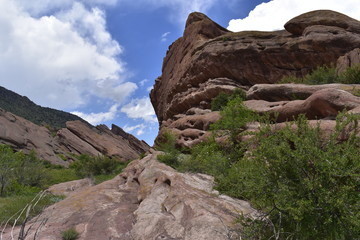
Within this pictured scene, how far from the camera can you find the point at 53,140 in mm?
53594

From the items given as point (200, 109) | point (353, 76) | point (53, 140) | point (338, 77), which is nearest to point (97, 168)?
point (200, 109)

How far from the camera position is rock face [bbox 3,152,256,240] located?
617 cm

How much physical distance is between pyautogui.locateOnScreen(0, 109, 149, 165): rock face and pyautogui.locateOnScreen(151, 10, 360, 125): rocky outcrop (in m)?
27.3

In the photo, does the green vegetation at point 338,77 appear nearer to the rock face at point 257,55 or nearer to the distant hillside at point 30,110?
the rock face at point 257,55

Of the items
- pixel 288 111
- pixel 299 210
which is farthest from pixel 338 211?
pixel 288 111

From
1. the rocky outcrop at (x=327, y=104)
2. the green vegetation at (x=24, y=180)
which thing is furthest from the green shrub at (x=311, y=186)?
the green vegetation at (x=24, y=180)

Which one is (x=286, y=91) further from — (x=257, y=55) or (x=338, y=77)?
(x=257, y=55)

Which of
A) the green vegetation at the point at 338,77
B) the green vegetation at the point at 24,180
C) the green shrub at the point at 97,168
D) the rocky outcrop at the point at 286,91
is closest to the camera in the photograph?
the green vegetation at the point at 24,180

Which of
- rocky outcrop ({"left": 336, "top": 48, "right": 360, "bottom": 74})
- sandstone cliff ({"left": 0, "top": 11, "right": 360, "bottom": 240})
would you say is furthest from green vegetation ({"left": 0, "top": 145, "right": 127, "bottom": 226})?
rocky outcrop ({"left": 336, "top": 48, "right": 360, "bottom": 74})

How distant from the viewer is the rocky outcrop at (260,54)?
25.8 metres

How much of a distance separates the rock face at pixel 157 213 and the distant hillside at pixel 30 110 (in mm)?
81689

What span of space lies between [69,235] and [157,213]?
101 inches

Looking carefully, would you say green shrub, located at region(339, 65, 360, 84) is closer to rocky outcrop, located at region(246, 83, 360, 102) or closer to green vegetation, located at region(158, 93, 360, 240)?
rocky outcrop, located at region(246, 83, 360, 102)

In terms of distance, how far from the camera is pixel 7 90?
9675 cm
